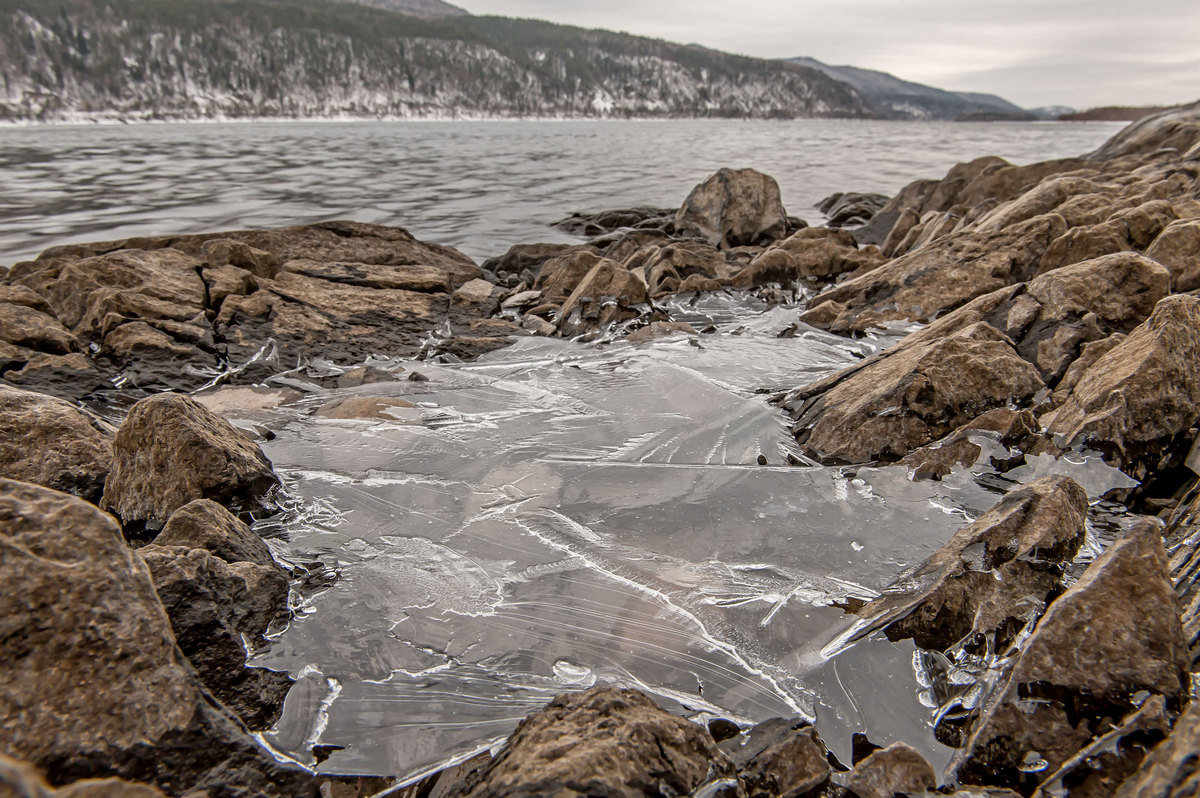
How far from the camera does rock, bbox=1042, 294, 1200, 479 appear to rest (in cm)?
282

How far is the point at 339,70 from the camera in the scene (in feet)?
307

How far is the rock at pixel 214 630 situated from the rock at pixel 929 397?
281 cm

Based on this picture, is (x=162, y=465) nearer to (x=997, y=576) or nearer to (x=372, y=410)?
(x=372, y=410)

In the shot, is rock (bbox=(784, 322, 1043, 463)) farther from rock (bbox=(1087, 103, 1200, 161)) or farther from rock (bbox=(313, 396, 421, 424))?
rock (bbox=(1087, 103, 1200, 161))

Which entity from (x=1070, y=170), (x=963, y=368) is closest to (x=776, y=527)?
(x=963, y=368)

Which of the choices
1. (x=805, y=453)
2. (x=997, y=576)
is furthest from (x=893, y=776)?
(x=805, y=453)

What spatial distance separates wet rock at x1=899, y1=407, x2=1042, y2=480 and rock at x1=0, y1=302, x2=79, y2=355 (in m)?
6.10

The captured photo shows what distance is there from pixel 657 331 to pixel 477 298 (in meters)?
2.63

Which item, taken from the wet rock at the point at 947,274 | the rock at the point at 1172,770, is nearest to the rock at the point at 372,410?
the rock at the point at 1172,770

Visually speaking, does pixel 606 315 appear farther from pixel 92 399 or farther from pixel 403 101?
pixel 403 101

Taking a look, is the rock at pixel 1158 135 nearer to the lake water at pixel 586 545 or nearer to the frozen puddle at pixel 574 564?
the lake water at pixel 586 545

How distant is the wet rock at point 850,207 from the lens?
1445cm

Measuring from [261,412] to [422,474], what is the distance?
1.63 meters

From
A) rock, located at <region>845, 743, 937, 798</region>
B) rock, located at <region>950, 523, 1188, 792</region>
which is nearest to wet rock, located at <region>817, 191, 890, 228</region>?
rock, located at <region>950, 523, 1188, 792</region>
